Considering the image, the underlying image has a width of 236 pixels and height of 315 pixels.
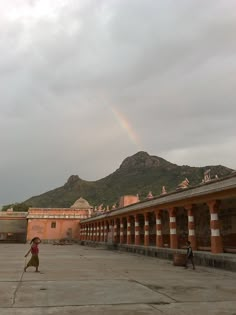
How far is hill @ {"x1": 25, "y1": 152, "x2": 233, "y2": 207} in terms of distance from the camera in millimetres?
117125

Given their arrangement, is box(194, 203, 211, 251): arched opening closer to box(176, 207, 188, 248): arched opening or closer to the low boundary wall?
box(176, 207, 188, 248): arched opening

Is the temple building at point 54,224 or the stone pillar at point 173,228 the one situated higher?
the temple building at point 54,224

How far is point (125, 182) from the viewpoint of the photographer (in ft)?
438

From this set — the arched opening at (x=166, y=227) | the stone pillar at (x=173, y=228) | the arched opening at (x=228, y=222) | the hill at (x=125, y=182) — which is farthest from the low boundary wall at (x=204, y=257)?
the hill at (x=125, y=182)

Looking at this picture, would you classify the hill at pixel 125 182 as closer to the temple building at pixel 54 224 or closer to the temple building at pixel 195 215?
the temple building at pixel 54 224

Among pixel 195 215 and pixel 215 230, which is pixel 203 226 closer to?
pixel 195 215

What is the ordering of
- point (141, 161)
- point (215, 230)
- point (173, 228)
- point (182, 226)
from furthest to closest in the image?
point (141, 161) → point (182, 226) → point (173, 228) → point (215, 230)

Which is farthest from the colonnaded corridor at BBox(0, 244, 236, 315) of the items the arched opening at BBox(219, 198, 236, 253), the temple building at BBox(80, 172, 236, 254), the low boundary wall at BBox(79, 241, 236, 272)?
the arched opening at BBox(219, 198, 236, 253)

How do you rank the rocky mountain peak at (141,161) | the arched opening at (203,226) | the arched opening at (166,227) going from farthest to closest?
the rocky mountain peak at (141,161), the arched opening at (166,227), the arched opening at (203,226)

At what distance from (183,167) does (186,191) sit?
106m

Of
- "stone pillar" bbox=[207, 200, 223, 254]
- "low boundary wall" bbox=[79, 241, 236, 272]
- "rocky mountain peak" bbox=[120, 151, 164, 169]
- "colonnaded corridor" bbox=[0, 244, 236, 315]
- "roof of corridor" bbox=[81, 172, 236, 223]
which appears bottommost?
"colonnaded corridor" bbox=[0, 244, 236, 315]

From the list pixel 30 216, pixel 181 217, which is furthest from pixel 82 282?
pixel 30 216

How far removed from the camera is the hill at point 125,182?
117 m

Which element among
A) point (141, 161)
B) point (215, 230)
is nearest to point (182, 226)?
point (215, 230)
